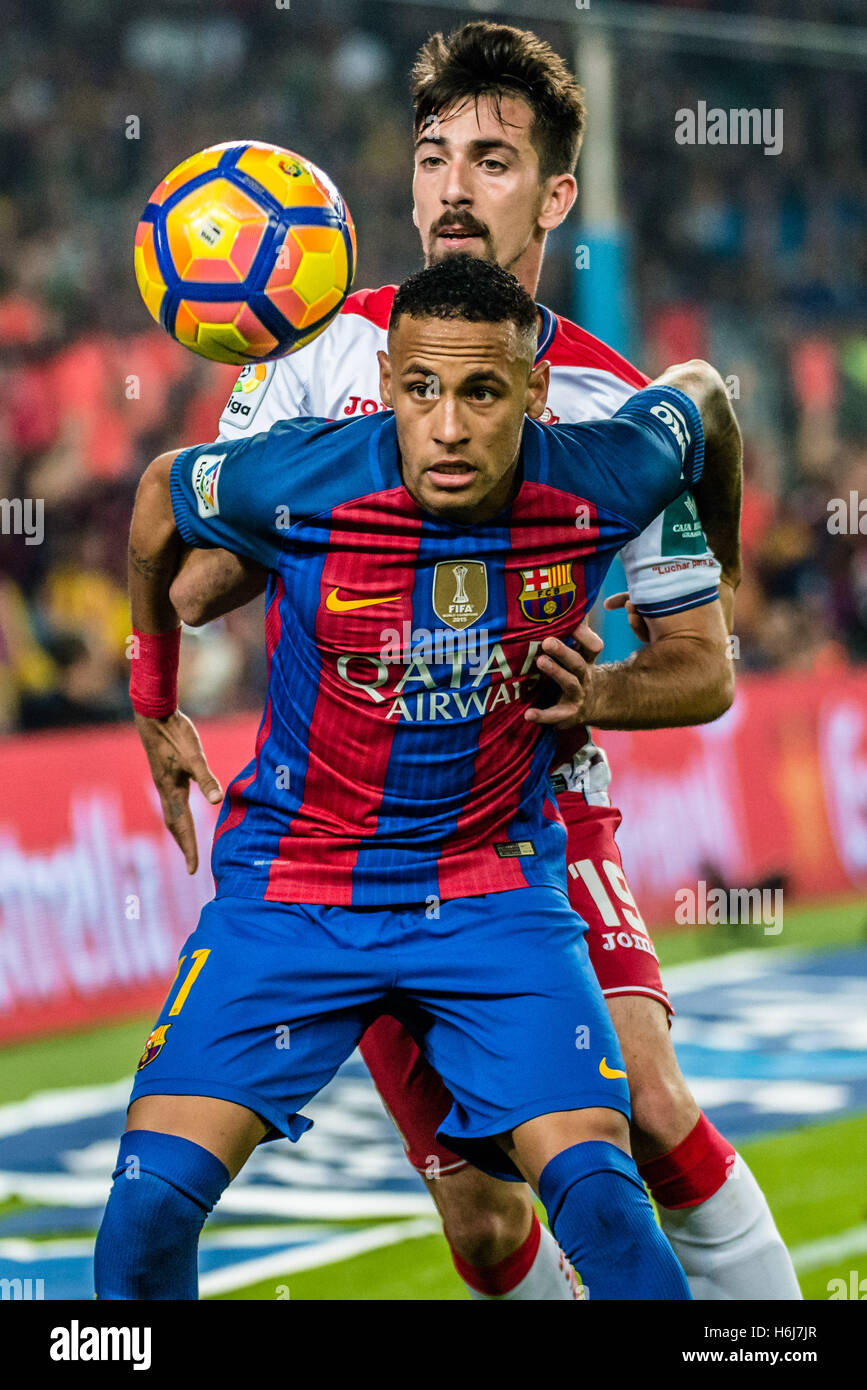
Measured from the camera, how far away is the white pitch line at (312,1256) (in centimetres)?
477

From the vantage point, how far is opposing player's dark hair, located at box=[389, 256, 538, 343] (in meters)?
2.96

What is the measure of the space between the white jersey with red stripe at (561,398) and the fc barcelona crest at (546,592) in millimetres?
465

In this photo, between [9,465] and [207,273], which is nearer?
[207,273]

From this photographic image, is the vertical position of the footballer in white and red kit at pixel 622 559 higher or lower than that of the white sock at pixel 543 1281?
higher

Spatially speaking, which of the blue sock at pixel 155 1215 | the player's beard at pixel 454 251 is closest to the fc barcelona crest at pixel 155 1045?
the blue sock at pixel 155 1215

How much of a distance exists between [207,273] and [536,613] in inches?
33.6

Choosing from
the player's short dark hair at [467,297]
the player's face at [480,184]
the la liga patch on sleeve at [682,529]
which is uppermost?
the player's face at [480,184]

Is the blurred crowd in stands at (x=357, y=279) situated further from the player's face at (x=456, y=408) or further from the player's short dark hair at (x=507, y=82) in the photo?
the player's face at (x=456, y=408)

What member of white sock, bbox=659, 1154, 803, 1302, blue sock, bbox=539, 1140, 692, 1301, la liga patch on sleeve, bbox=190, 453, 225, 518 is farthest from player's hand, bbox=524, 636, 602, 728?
white sock, bbox=659, 1154, 803, 1302

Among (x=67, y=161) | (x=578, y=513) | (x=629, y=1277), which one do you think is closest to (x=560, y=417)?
(x=578, y=513)

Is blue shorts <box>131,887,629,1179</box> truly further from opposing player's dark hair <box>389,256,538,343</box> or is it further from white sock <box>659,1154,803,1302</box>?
opposing player's dark hair <box>389,256,538,343</box>

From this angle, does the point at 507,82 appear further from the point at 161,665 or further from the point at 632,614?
the point at 161,665

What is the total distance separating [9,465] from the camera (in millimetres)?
9680

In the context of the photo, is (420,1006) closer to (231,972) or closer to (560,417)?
(231,972)
